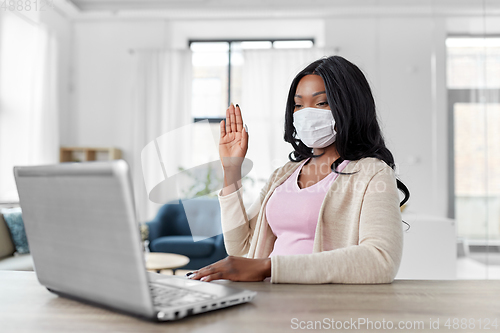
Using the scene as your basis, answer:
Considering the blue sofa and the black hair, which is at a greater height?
the black hair

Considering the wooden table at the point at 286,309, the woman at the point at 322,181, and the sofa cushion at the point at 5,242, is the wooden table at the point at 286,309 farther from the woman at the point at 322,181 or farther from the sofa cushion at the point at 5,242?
the sofa cushion at the point at 5,242

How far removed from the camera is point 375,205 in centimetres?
102

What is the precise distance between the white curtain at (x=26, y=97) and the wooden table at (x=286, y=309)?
4.13 meters

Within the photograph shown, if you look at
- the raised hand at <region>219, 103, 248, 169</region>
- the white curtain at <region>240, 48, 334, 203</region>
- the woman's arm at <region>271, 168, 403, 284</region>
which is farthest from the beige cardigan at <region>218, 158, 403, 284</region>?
the white curtain at <region>240, 48, 334, 203</region>

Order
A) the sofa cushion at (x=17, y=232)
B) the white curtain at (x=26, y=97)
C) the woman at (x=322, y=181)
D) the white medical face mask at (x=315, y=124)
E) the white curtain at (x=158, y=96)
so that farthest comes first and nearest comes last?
the white curtain at (x=158, y=96), the white curtain at (x=26, y=97), the sofa cushion at (x=17, y=232), the white medical face mask at (x=315, y=124), the woman at (x=322, y=181)

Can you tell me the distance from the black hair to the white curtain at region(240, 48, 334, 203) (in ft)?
12.5

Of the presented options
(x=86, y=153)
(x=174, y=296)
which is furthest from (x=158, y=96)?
(x=174, y=296)

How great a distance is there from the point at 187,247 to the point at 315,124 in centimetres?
310

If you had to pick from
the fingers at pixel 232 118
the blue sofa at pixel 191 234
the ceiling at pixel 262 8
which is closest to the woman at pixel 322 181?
the fingers at pixel 232 118

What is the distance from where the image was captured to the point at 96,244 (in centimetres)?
52

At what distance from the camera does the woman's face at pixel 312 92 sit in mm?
1303

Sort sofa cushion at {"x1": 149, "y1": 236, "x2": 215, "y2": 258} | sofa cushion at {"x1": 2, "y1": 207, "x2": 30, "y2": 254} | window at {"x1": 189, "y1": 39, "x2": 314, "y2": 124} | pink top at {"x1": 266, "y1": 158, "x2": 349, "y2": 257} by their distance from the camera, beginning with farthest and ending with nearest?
window at {"x1": 189, "y1": 39, "x2": 314, "y2": 124}, sofa cushion at {"x1": 149, "y1": 236, "x2": 215, "y2": 258}, sofa cushion at {"x1": 2, "y1": 207, "x2": 30, "y2": 254}, pink top at {"x1": 266, "y1": 158, "x2": 349, "y2": 257}

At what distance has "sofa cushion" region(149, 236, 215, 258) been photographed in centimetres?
412

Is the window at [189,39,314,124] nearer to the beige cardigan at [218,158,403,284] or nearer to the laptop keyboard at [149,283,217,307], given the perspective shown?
the beige cardigan at [218,158,403,284]
